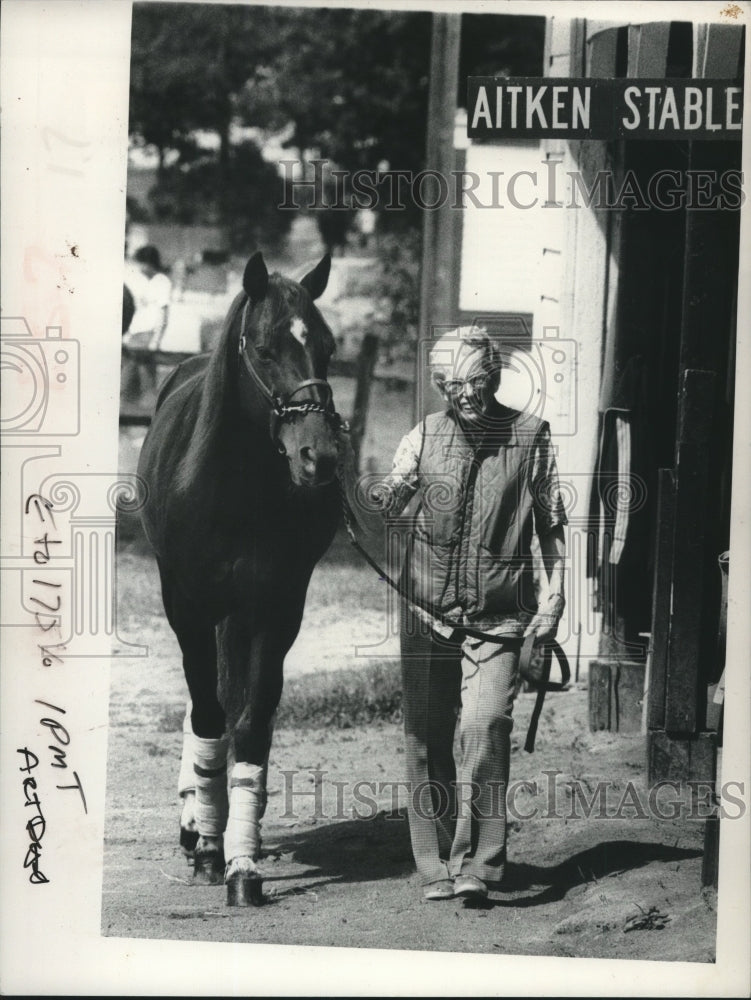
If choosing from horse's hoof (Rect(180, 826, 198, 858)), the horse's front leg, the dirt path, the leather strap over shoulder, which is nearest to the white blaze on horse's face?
the dirt path

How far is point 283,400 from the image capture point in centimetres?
540

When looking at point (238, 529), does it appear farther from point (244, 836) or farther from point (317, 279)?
point (244, 836)

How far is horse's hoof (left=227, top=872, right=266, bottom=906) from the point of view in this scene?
557 cm

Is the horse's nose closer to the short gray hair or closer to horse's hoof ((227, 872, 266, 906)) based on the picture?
the short gray hair

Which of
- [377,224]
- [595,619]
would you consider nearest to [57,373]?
[377,224]

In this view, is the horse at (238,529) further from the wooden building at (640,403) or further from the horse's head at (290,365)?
the wooden building at (640,403)

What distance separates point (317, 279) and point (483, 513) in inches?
39.5

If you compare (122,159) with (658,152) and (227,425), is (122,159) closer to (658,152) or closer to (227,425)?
(227,425)

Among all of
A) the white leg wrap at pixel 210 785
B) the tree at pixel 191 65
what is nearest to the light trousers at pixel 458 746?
the white leg wrap at pixel 210 785

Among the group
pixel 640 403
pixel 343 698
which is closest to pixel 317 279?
pixel 640 403

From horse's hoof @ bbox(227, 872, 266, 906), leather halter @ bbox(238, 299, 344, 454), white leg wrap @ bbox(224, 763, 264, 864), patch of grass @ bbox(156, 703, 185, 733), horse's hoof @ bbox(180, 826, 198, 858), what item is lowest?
horse's hoof @ bbox(227, 872, 266, 906)

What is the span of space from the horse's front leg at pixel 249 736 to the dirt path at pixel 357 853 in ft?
0.24

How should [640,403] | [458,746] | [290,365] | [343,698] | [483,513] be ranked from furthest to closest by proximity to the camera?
[640,403], [343,698], [458,746], [483,513], [290,365]

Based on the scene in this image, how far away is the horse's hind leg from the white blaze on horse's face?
3.47 ft
